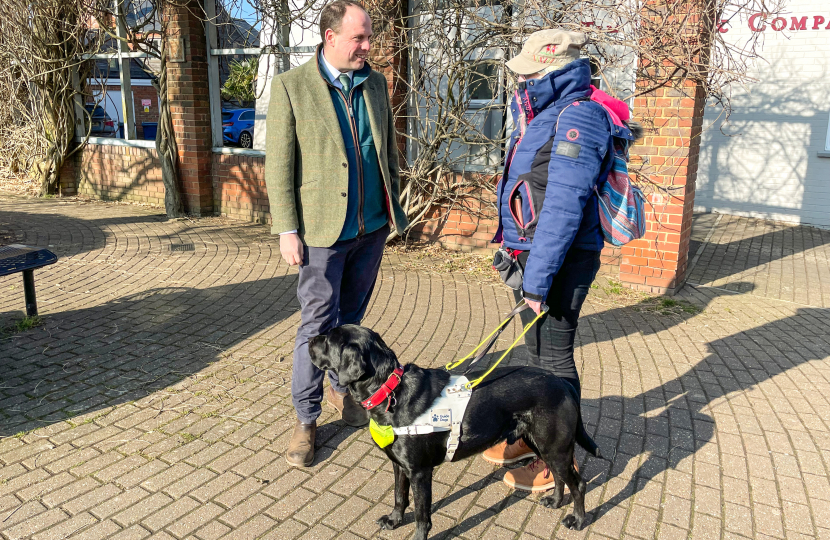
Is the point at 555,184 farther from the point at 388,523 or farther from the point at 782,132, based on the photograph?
the point at 782,132

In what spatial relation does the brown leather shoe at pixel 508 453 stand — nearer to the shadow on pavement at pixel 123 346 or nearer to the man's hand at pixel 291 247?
the man's hand at pixel 291 247

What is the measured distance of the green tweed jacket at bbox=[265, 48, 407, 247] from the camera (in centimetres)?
304

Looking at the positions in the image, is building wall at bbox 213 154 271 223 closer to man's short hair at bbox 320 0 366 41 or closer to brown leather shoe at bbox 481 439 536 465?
man's short hair at bbox 320 0 366 41

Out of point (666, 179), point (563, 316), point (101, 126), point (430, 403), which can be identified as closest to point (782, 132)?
point (666, 179)

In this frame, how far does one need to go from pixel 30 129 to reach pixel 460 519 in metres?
11.9

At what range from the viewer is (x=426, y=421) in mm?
2477

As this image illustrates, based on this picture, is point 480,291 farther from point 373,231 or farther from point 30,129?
point 30,129

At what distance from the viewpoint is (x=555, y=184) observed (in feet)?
8.36

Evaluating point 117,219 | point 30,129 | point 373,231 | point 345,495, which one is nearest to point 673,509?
point 345,495

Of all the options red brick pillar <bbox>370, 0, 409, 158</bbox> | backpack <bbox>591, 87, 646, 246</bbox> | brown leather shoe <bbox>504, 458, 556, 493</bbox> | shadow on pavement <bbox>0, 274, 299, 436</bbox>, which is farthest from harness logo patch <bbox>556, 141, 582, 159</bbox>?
red brick pillar <bbox>370, 0, 409, 158</bbox>

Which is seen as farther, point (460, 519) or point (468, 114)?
point (468, 114)

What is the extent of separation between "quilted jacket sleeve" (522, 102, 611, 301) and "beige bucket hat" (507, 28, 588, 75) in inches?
8.6

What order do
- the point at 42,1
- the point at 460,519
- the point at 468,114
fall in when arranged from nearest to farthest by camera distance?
the point at 460,519
the point at 468,114
the point at 42,1

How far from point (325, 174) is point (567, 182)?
4.14ft
